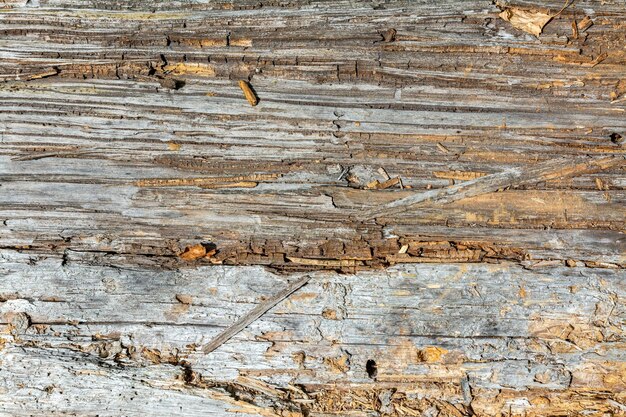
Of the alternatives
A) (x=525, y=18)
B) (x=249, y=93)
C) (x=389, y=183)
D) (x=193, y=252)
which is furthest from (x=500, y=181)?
(x=193, y=252)

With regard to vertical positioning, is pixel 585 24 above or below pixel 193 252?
above

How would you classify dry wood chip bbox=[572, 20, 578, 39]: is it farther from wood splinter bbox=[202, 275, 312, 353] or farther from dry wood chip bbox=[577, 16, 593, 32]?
wood splinter bbox=[202, 275, 312, 353]

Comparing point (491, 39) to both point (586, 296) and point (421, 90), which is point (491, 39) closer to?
point (421, 90)

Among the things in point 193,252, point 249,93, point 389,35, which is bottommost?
point 193,252

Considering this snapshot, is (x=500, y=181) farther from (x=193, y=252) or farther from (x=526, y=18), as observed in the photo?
(x=193, y=252)

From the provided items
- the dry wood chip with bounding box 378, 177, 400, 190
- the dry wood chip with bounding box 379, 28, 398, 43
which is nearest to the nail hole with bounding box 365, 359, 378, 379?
the dry wood chip with bounding box 378, 177, 400, 190

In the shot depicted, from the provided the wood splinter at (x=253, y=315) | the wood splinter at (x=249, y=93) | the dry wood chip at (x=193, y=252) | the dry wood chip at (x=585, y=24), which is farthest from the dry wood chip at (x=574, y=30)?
the dry wood chip at (x=193, y=252)

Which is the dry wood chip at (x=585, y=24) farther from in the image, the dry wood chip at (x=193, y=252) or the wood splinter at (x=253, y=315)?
the dry wood chip at (x=193, y=252)
